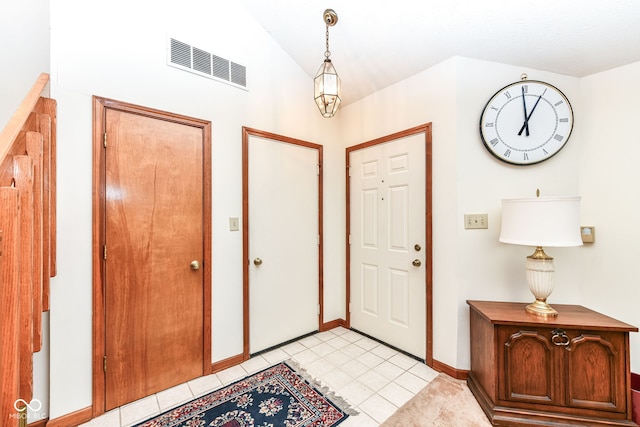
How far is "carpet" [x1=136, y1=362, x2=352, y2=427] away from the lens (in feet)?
5.27

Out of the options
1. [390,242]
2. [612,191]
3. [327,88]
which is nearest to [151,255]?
[327,88]

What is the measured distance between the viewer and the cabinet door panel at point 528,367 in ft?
5.22

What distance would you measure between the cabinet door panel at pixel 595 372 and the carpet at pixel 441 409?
1.73ft

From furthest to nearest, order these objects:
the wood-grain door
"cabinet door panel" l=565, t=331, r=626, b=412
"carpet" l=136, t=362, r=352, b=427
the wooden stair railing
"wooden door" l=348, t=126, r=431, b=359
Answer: "wooden door" l=348, t=126, r=431, b=359 < the wood-grain door < "carpet" l=136, t=362, r=352, b=427 < "cabinet door panel" l=565, t=331, r=626, b=412 < the wooden stair railing

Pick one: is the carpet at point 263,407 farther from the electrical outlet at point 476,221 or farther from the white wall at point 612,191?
the white wall at point 612,191

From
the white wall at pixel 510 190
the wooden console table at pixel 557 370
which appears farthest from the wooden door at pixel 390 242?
the wooden console table at pixel 557 370

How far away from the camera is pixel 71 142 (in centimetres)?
158

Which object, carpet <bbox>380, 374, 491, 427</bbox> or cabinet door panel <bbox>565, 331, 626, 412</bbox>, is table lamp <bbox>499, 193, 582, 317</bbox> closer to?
cabinet door panel <bbox>565, 331, 626, 412</bbox>

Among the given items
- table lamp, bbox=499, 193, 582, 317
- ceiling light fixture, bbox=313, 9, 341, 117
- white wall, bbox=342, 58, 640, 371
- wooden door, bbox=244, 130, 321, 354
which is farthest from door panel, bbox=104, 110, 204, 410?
table lamp, bbox=499, 193, 582, 317

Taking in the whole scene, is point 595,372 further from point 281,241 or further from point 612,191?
point 281,241

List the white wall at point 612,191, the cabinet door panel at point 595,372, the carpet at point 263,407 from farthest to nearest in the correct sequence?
the white wall at point 612,191 → the carpet at point 263,407 → the cabinet door panel at point 595,372

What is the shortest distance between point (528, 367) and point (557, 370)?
0.46 feet

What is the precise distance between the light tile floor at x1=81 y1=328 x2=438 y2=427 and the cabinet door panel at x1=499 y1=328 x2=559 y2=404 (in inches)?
22.4

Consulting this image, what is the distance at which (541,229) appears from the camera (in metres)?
1.57
